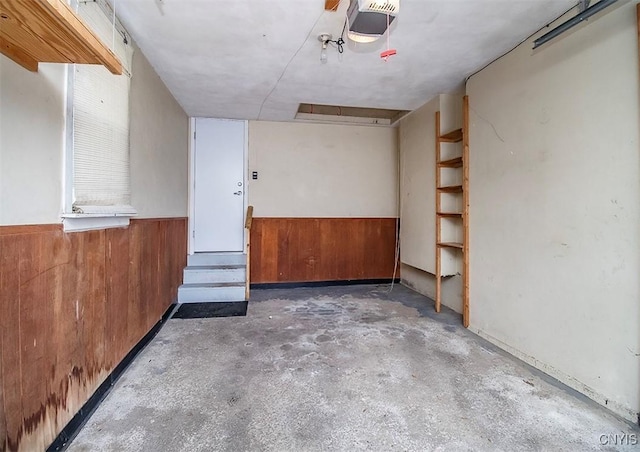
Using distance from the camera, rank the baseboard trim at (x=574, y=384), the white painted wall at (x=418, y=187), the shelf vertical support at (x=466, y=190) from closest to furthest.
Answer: the baseboard trim at (x=574, y=384), the shelf vertical support at (x=466, y=190), the white painted wall at (x=418, y=187)

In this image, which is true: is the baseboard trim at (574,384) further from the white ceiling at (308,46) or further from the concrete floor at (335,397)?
the white ceiling at (308,46)

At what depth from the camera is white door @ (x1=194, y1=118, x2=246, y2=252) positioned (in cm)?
460

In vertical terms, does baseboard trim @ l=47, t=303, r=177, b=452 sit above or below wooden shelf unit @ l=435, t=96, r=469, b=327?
below

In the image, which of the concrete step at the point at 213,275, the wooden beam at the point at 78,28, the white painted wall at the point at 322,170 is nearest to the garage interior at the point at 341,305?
the wooden beam at the point at 78,28

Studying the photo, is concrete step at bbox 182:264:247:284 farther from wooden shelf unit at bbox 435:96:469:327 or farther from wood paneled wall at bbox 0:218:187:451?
wooden shelf unit at bbox 435:96:469:327

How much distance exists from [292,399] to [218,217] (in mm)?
3345

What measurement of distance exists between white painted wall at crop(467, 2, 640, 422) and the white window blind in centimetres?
297

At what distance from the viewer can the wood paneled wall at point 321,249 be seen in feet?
15.5

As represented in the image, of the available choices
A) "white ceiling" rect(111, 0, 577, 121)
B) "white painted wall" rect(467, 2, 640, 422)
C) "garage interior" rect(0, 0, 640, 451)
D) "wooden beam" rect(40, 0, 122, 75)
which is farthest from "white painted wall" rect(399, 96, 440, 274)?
"wooden beam" rect(40, 0, 122, 75)

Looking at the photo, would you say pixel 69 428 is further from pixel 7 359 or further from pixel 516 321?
pixel 516 321

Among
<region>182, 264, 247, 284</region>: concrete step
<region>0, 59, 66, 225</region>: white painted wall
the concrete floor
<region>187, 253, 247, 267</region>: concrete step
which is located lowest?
the concrete floor

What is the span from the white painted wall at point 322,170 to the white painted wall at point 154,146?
1146 mm

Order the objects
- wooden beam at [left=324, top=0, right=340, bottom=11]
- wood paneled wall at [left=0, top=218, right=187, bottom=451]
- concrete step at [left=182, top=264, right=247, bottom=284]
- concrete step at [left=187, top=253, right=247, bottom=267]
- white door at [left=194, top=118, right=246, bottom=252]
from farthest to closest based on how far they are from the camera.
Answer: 1. white door at [left=194, top=118, right=246, bottom=252]
2. concrete step at [left=187, top=253, right=247, bottom=267]
3. concrete step at [left=182, top=264, right=247, bottom=284]
4. wooden beam at [left=324, top=0, right=340, bottom=11]
5. wood paneled wall at [left=0, top=218, right=187, bottom=451]

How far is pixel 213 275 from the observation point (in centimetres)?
412
